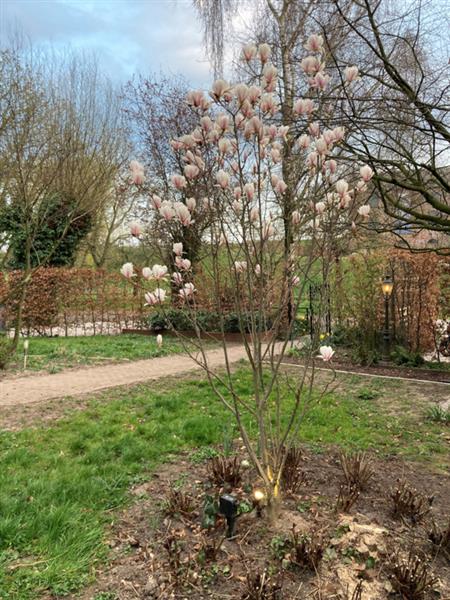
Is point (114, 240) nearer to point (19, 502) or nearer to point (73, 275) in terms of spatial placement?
point (73, 275)

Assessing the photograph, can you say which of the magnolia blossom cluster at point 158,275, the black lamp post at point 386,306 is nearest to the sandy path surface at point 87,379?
the black lamp post at point 386,306

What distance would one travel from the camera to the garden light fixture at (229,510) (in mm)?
1999

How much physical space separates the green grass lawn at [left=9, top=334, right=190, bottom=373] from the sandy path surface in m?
0.42

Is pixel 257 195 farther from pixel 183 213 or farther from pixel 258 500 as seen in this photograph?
pixel 258 500

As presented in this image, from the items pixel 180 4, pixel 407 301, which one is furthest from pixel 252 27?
pixel 407 301

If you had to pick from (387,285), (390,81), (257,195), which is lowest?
(387,285)

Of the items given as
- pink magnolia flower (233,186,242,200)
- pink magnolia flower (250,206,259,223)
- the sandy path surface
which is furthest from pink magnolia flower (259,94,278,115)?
the sandy path surface

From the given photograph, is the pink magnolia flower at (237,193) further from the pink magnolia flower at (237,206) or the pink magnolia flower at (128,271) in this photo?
the pink magnolia flower at (128,271)

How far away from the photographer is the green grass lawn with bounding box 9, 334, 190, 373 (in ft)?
22.4

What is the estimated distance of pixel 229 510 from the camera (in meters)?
2.01

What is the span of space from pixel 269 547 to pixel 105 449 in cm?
170

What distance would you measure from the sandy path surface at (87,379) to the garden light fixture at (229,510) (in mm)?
3407

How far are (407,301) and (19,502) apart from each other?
261 inches

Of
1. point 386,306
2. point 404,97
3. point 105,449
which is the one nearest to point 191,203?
point 105,449
